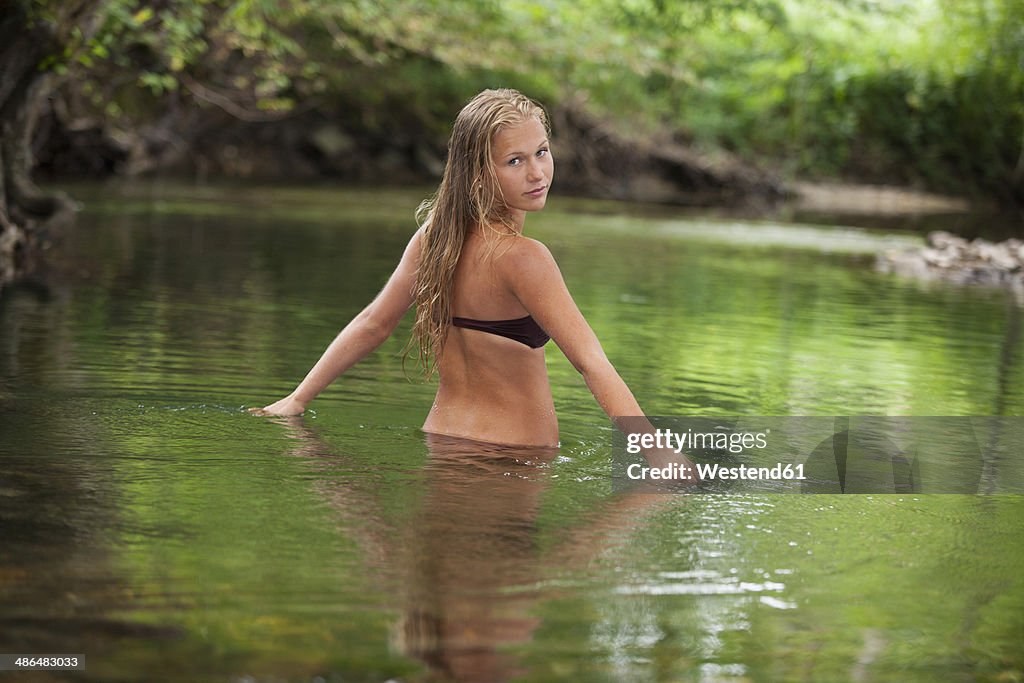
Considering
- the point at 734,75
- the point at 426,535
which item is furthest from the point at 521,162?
the point at 734,75

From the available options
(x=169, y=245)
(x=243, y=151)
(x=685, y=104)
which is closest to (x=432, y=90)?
(x=243, y=151)

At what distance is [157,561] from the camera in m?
3.39

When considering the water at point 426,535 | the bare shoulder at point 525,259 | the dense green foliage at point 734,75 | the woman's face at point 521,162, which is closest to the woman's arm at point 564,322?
the bare shoulder at point 525,259

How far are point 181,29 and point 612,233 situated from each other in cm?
761

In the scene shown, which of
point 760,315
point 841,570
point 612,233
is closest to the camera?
point 841,570

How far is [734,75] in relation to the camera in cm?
3362

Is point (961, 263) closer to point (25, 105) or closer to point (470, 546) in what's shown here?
point (25, 105)

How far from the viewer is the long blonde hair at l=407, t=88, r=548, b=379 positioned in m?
4.48

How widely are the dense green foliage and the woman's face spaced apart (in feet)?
47.2

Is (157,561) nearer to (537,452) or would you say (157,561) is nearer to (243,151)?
(537,452)

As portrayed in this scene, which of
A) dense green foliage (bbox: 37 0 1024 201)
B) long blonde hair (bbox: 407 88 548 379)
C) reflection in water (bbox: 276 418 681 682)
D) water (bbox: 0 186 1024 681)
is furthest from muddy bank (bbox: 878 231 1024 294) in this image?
reflection in water (bbox: 276 418 681 682)

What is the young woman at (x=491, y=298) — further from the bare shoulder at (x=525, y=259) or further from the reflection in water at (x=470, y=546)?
the reflection in water at (x=470, y=546)

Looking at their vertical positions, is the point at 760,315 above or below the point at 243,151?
below

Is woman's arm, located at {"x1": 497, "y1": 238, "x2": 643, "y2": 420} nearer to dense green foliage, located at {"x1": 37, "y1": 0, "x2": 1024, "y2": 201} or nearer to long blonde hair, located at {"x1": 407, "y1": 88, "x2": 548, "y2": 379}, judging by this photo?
long blonde hair, located at {"x1": 407, "y1": 88, "x2": 548, "y2": 379}
